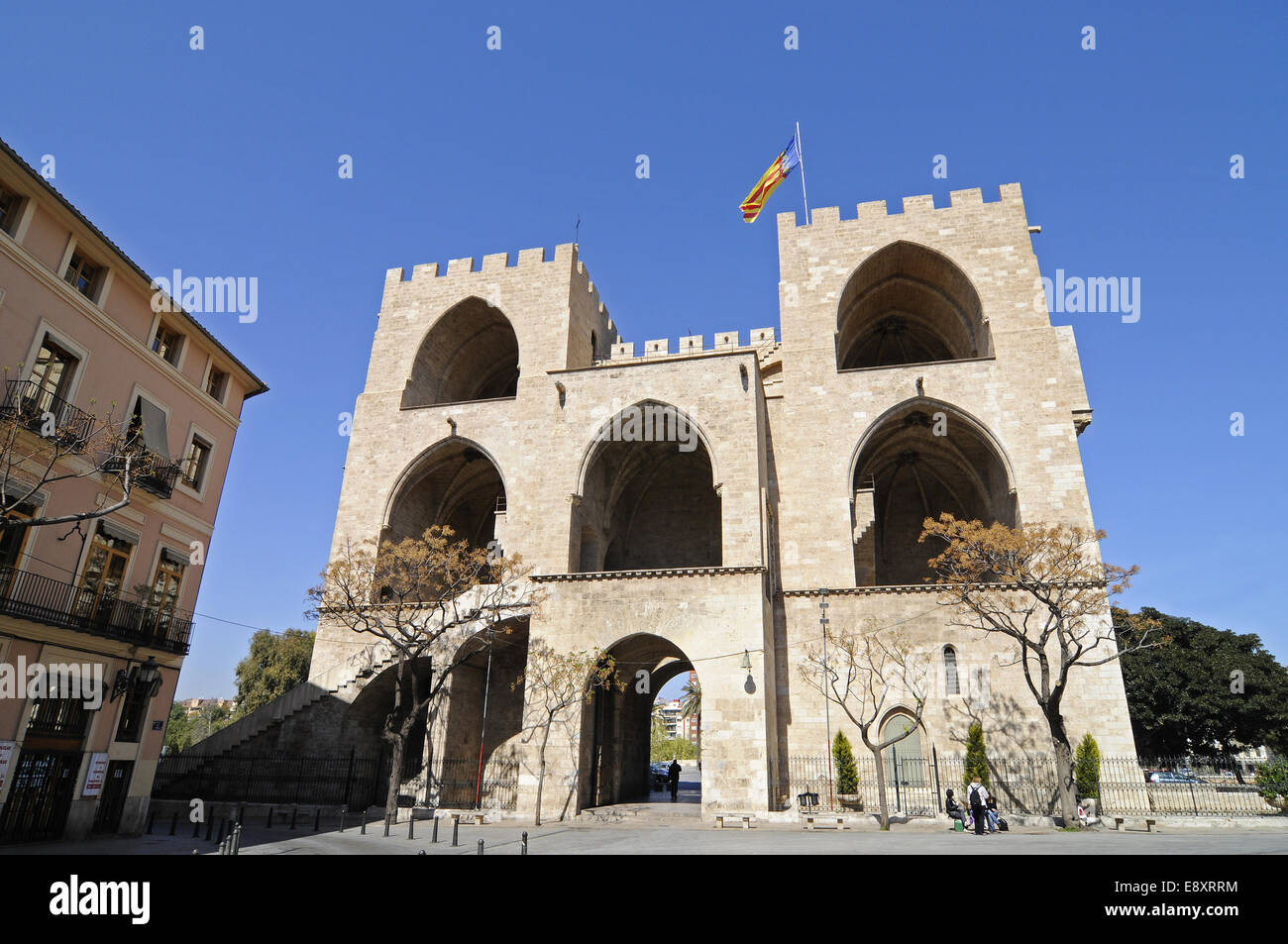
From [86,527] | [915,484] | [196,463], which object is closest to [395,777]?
[86,527]

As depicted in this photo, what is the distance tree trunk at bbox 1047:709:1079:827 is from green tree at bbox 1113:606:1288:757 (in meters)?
22.7

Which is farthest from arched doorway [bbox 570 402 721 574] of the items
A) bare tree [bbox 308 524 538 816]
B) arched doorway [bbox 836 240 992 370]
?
arched doorway [bbox 836 240 992 370]

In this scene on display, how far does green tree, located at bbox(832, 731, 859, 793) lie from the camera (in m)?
20.9

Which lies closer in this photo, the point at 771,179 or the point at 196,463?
the point at 196,463

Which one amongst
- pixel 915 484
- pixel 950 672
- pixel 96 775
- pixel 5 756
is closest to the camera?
pixel 5 756

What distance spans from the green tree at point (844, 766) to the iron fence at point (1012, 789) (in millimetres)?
194

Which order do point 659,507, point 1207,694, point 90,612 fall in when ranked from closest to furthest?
point 90,612 < point 659,507 < point 1207,694

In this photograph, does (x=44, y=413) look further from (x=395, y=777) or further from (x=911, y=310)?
(x=911, y=310)

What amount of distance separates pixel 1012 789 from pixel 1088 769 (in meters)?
1.99

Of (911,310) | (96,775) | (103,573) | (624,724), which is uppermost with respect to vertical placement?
(911,310)

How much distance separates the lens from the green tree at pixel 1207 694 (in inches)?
1362

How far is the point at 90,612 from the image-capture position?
49.0 feet
